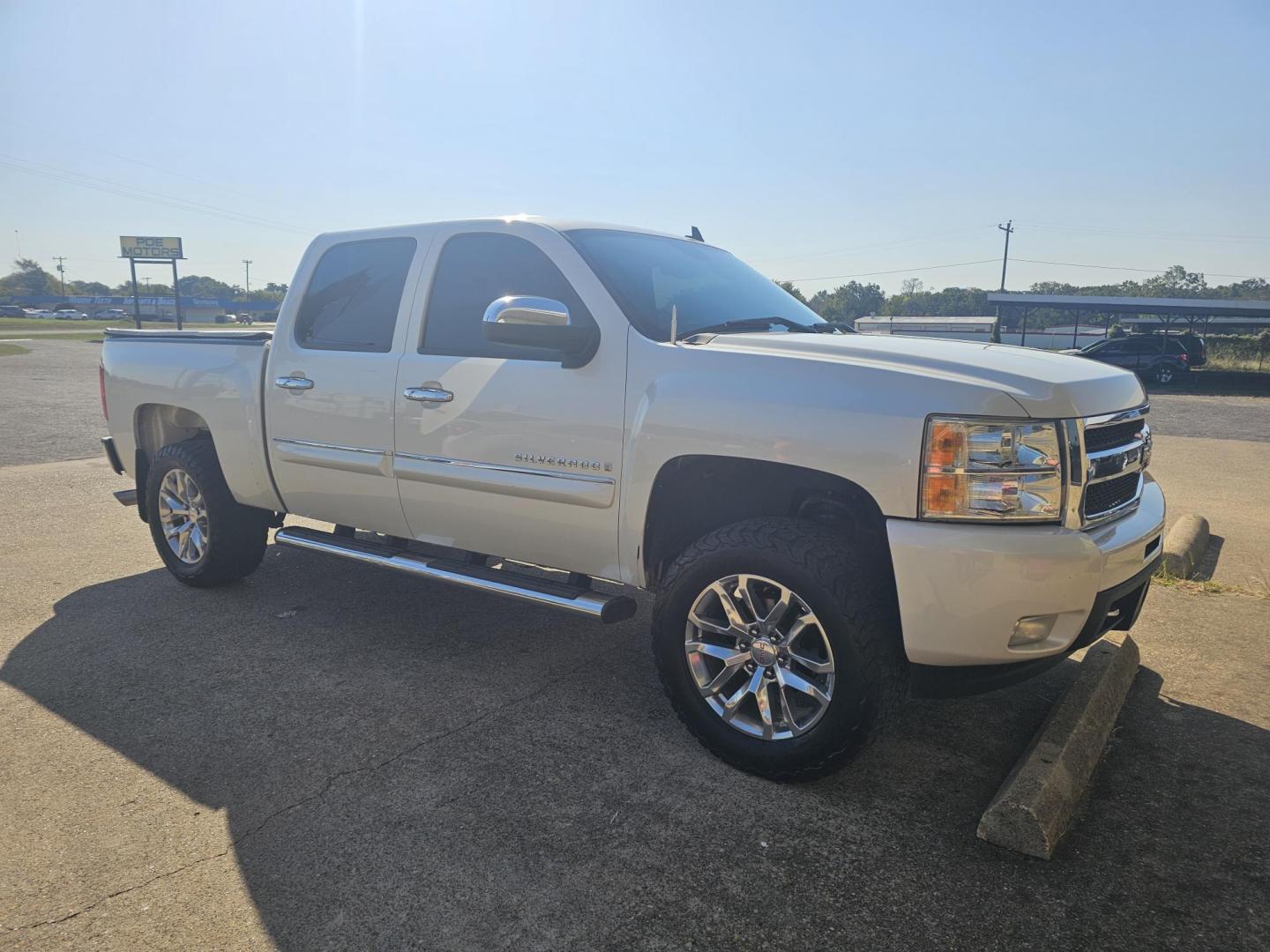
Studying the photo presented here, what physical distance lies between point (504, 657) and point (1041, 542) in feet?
8.20

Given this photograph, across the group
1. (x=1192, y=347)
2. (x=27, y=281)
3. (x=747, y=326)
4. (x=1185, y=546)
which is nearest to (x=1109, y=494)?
(x=747, y=326)

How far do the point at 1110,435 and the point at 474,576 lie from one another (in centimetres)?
257

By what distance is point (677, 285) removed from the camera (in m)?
3.98

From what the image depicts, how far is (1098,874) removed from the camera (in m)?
2.56

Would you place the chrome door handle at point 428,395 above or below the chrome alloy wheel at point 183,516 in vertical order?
above

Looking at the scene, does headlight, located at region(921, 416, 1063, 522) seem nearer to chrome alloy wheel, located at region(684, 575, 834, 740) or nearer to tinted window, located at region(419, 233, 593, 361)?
chrome alloy wheel, located at region(684, 575, 834, 740)

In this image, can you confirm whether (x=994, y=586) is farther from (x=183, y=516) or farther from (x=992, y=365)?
(x=183, y=516)

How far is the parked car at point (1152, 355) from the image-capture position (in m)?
25.9

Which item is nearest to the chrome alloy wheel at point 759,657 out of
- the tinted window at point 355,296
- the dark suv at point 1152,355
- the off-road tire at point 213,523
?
the tinted window at point 355,296

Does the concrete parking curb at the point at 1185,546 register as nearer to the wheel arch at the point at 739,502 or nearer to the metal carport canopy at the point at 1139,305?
the wheel arch at the point at 739,502

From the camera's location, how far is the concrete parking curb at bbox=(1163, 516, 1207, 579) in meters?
5.36

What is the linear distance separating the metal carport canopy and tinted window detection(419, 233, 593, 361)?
36.0m

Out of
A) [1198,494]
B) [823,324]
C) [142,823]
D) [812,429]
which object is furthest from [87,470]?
[1198,494]

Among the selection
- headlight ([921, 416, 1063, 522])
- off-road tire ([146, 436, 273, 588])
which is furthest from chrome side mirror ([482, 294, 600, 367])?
off-road tire ([146, 436, 273, 588])
